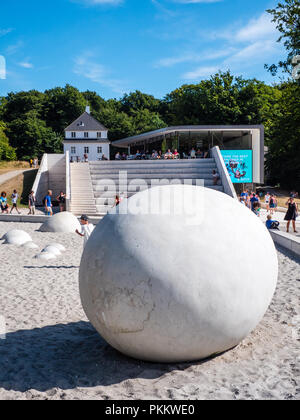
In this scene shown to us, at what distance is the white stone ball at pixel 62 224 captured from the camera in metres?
18.3

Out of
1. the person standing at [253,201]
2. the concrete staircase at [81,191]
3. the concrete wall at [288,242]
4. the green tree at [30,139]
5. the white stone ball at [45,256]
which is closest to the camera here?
the white stone ball at [45,256]

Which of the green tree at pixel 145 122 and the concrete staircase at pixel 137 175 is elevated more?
the green tree at pixel 145 122

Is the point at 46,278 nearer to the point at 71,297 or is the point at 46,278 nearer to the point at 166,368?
the point at 71,297

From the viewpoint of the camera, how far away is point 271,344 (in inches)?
221

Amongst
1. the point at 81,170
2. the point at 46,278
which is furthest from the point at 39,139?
the point at 46,278

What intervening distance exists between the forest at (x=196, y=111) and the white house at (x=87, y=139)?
692 centimetres

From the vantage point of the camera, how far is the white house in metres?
64.6

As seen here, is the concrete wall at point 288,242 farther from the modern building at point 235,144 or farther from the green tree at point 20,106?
the green tree at point 20,106

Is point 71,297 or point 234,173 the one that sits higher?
point 234,173

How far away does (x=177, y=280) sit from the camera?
449 cm

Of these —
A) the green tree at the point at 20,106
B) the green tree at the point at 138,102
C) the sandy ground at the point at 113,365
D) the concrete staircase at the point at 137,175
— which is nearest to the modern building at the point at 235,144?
the concrete staircase at the point at 137,175

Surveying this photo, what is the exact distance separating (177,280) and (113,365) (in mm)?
1547

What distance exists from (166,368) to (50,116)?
8491 centimetres
